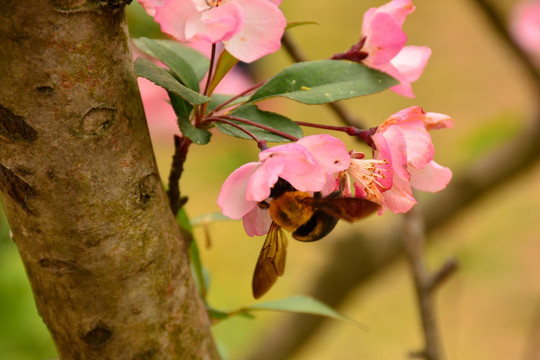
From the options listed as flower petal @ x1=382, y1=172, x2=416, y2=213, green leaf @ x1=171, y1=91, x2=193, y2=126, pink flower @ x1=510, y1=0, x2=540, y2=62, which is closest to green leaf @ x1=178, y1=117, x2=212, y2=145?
green leaf @ x1=171, y1=91, x2=193, y2=126

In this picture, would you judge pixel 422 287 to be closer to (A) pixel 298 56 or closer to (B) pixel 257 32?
(A) pixel 298 56

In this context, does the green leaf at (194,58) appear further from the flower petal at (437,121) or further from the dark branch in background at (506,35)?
the dark branch in background at (506,35)

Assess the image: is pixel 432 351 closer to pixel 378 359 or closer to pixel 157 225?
pixel 157 225

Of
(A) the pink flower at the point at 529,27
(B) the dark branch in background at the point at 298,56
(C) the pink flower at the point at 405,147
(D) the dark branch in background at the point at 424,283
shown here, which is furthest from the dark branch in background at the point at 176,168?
(A) the pink flower at the point at 529,27

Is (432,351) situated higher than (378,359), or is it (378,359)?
(432,351)

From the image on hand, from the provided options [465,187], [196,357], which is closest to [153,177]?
[196,357]

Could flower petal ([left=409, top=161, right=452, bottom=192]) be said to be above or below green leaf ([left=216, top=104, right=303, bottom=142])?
below

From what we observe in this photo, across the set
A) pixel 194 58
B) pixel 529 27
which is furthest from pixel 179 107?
pixel 529 27

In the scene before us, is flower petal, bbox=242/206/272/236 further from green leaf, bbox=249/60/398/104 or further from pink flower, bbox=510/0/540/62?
pink flower, bbox=510/0/540/62
